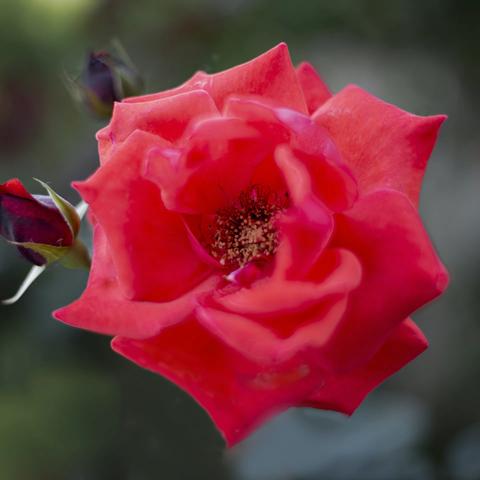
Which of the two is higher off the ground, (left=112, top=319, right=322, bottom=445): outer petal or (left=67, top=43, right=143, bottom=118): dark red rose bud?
(left=67, top=43, right=143, bottom=118): dark red rose bud

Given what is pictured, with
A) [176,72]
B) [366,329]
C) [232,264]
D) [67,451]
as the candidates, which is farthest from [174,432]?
[176,72]

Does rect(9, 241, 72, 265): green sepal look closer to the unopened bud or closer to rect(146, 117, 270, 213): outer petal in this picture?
the unopened bud

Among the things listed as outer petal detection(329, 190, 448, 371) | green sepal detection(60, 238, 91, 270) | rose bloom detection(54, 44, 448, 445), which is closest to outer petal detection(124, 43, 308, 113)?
rose bloom detection(54, 44, 448, 445)

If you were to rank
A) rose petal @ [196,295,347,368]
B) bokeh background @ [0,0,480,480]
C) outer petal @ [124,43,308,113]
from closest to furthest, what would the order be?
rose petal @ [196,295,347,368], outer petal @ [124,43,308,113], bokeh background @ [0,0,480,480]

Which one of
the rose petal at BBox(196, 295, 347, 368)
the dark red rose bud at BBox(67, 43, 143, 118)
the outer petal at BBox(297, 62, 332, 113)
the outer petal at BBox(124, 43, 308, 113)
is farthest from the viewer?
the dark red rose bud at BBox(67, 43, 143, 118)

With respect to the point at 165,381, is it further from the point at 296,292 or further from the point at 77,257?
the point at 296,292

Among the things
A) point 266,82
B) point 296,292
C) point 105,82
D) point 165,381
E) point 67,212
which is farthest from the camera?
point 165,381

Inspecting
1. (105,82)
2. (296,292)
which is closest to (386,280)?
(296,292)

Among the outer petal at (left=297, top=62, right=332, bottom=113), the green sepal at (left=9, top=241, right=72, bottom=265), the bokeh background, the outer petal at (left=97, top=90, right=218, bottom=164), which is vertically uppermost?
the outer petal at (left=97, top=90, right=218, bottom=164)
